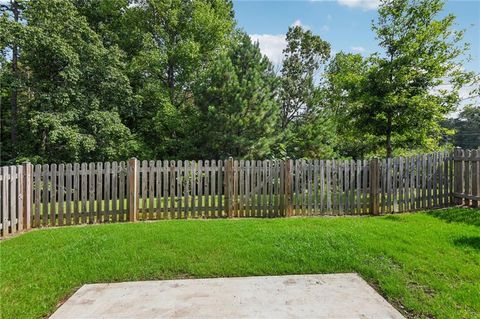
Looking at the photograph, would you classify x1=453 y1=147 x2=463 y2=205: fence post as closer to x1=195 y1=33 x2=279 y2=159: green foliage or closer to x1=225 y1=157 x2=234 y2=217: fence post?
x1=225 y1=157 x2=234 y2=217: fence post

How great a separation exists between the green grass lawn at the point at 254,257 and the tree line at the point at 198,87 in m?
5.52

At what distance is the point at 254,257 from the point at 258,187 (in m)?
2.88

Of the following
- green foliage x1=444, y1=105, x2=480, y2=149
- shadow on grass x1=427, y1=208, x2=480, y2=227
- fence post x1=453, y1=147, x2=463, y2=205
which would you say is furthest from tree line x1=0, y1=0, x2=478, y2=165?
green foliage x1=444, y1=105, x2=480, y2=149

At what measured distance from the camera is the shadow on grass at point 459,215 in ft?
20.6

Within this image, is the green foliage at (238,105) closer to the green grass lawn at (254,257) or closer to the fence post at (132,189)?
the fence post at (132,189)

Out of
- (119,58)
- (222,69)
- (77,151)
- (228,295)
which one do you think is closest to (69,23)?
(119,58)

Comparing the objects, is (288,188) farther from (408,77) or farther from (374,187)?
(408,77)

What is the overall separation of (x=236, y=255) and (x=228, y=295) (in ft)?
3.67

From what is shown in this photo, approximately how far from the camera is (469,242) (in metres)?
5.01

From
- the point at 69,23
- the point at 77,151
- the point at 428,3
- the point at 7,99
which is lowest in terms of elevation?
the point at 77,151

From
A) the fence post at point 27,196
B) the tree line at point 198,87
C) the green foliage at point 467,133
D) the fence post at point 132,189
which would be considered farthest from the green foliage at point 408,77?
the green foliage at point 467,133

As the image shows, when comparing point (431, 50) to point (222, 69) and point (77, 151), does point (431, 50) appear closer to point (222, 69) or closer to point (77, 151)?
point (222, 69)

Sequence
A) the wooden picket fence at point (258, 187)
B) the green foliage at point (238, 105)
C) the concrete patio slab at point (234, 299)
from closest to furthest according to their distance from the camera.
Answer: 1. the concrete patio slab at point (234, 299)
2. the wooden picket fence at point (258, 187)
3. the green foliage at point (238, 105)

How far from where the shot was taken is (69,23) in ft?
47.9
